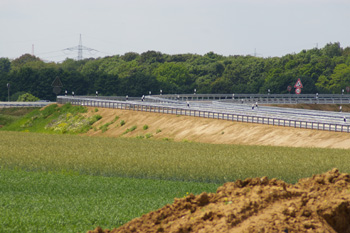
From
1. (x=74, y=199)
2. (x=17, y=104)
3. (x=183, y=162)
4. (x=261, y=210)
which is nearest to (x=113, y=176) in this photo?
(x=183, y=162)

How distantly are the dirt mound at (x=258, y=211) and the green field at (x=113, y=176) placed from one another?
12.7ft

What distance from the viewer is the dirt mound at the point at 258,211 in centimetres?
1108

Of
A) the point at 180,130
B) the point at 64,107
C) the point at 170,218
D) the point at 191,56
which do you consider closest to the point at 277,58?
the point at 191,56

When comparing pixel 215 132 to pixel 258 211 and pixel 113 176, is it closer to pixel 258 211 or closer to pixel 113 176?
pixel 113 176

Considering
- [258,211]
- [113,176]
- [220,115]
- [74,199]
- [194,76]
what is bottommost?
[113,176]

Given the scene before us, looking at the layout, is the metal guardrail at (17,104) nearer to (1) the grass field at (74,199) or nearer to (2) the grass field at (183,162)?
(2) the grass field at (183,162)

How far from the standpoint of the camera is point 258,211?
11.4m

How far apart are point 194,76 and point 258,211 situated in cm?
15473

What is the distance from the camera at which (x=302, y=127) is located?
52844 mm

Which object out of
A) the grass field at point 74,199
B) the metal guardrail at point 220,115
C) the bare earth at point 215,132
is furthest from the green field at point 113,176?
the metal guardrail at point 220,115

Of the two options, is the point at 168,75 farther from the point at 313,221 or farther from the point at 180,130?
the point at 313,221

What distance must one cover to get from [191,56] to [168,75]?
41.0 metres

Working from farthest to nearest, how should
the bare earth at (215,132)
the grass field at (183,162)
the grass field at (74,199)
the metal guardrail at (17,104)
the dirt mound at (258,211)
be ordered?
the metal guardrail at (17,104) < the bare earth at (215,132) < the grass field at (183,162) < the grass field at (74,199) < the dirt mound at (258,211)

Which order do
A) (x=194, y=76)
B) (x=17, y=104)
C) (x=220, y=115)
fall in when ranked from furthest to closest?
1. (x=194, y=76)
2. (x=17, y=104)
3. (x=220, y=115)
